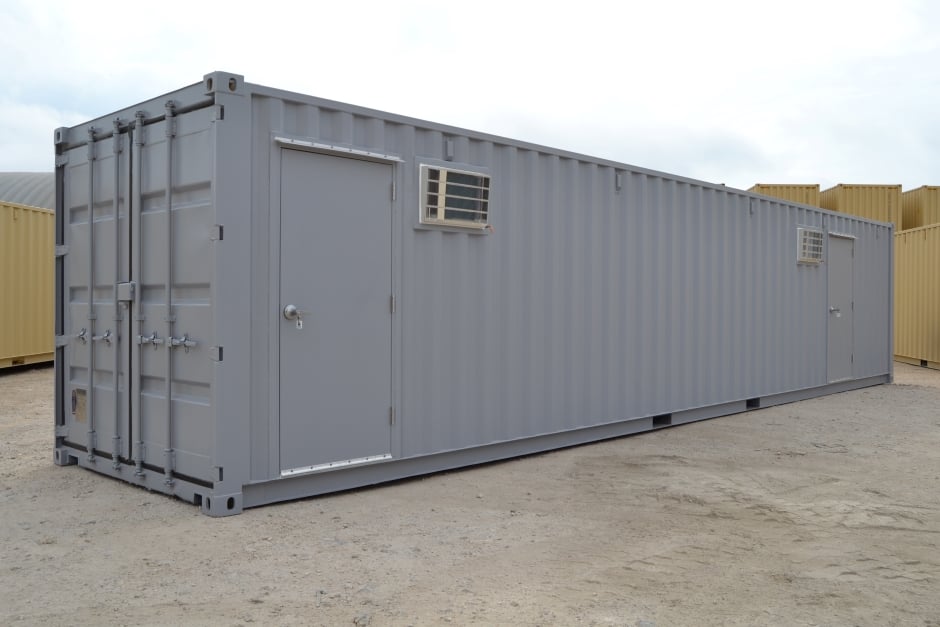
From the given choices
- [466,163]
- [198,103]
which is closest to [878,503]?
[466,163]

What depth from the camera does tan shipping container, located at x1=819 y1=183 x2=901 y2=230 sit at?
68.6ft

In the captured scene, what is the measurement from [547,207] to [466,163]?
3.39 feet

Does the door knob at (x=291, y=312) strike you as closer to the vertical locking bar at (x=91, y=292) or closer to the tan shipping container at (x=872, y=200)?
the vertical locking bar at (x=91, y=292)

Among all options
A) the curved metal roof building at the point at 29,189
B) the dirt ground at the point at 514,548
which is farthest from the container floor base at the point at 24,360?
the curved metal roof building at the point at 29,189

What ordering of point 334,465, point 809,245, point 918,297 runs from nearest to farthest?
point 334,465
point 809,245
point 918,297

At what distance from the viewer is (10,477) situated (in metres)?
5.98

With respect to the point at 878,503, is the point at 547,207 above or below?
above

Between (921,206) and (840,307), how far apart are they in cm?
1184

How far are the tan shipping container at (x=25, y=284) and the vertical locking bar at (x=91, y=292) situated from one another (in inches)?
309

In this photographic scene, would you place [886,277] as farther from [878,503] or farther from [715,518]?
[715,518]

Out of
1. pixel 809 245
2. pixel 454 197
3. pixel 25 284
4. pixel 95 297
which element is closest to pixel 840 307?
pixel 809 245

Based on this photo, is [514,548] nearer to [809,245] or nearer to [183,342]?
[183,342]

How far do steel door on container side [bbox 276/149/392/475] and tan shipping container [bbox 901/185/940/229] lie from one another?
63.3 ft

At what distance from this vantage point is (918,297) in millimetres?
16562
